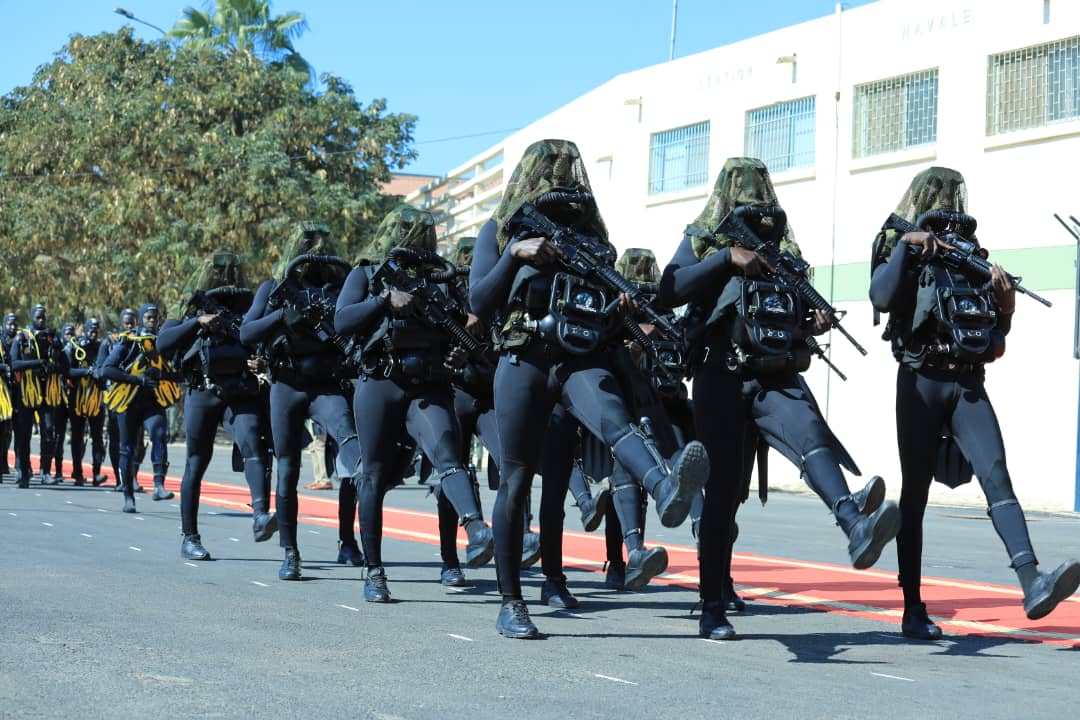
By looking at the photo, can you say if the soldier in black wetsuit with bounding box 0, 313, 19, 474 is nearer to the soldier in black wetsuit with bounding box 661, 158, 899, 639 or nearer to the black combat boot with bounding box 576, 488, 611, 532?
the black combat boot with bounding box 576, 488, 611, 532

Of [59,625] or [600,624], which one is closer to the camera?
[59,625]

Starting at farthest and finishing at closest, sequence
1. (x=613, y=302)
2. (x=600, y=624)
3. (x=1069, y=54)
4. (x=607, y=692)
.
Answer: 1. (x=1069, y=54)
2. (x=600, y=624)
3. (x=613, y=302)
4. (x=607, y=692)

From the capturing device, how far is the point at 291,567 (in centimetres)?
954

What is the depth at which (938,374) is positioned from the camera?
23.5 feet

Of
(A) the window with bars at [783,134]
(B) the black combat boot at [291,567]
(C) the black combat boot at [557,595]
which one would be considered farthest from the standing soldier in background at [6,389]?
(A) the window with bars at [783,134]

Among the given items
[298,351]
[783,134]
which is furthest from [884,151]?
[298,351]

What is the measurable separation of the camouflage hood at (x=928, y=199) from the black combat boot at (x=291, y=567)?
4.01 metres

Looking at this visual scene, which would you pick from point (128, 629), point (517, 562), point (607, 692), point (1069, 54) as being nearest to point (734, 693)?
point (607, 692)

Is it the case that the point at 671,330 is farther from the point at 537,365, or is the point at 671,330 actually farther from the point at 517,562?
the point at 517,562

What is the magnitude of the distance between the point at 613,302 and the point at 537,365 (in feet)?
1.47

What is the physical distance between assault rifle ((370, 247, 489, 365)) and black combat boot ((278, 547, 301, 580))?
192 centimetres

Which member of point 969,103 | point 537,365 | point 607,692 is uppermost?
point 969,103

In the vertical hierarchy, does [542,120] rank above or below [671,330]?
above

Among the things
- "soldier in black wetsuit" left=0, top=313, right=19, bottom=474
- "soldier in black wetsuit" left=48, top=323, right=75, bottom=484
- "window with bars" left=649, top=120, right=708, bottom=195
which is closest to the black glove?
"soldier in black wetsuit" left=48, top=323, right=75, bottom=484
